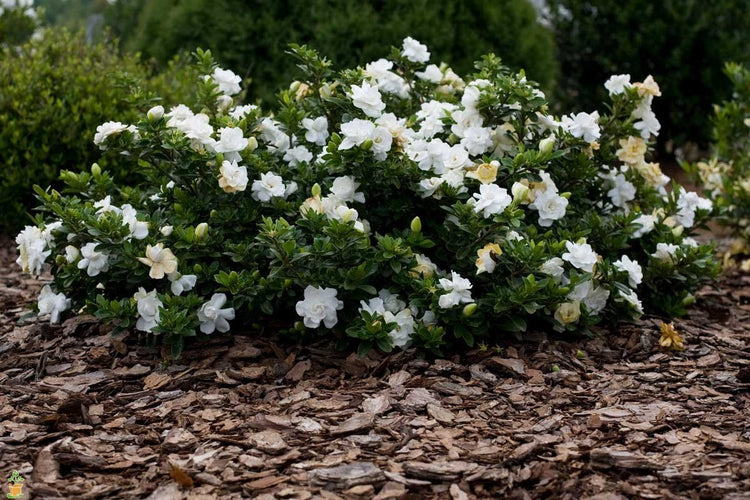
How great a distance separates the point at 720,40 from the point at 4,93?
6795 millimetres

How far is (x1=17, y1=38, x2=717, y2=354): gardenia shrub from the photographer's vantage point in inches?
126

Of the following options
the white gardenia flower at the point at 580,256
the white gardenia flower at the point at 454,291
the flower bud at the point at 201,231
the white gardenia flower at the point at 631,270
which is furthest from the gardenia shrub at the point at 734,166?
the flower bud at the point at 201,231

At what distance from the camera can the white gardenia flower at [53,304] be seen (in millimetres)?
3512

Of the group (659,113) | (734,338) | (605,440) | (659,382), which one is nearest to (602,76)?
(659,113)

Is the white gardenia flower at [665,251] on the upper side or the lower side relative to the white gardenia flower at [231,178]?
upper

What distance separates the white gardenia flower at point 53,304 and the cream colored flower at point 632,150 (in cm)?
240

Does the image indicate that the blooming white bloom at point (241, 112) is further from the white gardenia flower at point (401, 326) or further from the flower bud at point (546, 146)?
the flower bud at point (546, 146)

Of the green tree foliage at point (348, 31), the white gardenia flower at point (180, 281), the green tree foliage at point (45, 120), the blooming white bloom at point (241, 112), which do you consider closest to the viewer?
the white gardenia flower at point (180, 281)

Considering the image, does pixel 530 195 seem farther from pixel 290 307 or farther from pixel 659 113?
pixel 659 113

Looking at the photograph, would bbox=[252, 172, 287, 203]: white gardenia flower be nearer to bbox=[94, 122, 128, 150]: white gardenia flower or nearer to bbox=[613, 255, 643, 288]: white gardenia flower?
bbox=[94, 122, 128, 150]: white gardenia flower

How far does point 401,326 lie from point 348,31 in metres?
4.02

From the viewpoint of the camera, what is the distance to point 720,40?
8.90 metres

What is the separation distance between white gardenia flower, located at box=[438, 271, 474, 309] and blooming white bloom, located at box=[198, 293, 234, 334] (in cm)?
78

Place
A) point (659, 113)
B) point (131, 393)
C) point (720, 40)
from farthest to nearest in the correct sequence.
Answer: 1. point (659, 113)
2. point (720, 40)
3. point (131, 393)
